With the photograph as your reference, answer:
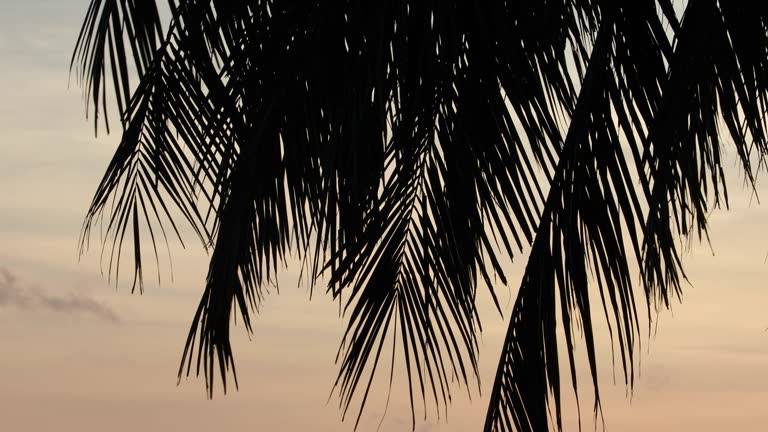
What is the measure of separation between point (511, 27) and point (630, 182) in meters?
0.75

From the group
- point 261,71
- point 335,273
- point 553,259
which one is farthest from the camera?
point 261,71

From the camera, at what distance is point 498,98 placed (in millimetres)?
3117

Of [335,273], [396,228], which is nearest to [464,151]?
[396,228]

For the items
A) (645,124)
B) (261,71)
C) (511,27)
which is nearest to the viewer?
(645,124)

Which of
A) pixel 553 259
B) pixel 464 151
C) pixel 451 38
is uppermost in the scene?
pixel 451 38

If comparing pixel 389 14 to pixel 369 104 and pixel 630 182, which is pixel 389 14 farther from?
pixel 630 182

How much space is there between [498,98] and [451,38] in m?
0.22

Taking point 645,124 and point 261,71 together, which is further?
point 261,71

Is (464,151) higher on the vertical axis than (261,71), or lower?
lower

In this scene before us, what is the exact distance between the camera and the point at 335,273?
2.76m

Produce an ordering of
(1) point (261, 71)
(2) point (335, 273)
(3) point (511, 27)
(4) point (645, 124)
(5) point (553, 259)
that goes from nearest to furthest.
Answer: (5) point (553, 259) < (2) point (335, 273) < (4) point (645, 124) < (3) point (511, 27) < (1) point (261, 71)

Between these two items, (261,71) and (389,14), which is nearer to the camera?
(389,14)

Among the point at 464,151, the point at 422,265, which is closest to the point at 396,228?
the point at 422,265

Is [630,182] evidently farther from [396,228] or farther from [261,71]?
[261,71]
